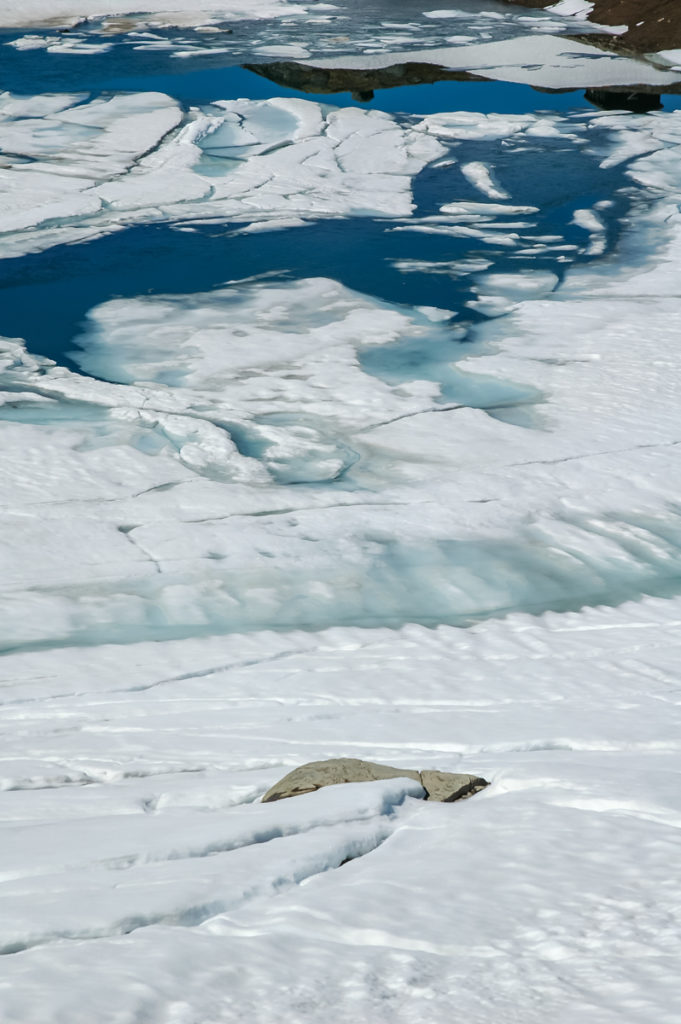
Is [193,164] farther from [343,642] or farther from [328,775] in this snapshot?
[328,775]

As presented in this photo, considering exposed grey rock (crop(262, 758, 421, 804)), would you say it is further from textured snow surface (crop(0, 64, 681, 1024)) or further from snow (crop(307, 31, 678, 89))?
snow (crop(307, 31, 678, 89))

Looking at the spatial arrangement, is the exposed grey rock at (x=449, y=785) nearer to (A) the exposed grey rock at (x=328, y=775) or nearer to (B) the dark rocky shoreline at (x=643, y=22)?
(A) the exposed grey rock at (x=328, y=775)

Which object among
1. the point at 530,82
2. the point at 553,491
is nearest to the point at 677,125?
the point at 530,82

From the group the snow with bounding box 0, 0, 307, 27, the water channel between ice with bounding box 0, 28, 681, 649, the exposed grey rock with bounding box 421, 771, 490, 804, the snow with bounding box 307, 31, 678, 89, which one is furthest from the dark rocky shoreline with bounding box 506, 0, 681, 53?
the exposed grey rock with bounding box 421, 771, 490, 804

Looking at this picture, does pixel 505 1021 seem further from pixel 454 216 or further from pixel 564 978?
pixel 454 216

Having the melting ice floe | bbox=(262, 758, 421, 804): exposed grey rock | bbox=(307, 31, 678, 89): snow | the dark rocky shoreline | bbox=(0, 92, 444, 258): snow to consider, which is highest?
the dark rocky shoreline

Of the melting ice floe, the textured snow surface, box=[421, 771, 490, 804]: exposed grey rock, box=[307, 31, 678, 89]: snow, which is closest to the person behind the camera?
the textured snow surface

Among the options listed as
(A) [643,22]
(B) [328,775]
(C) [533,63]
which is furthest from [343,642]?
(A) [643,22]
